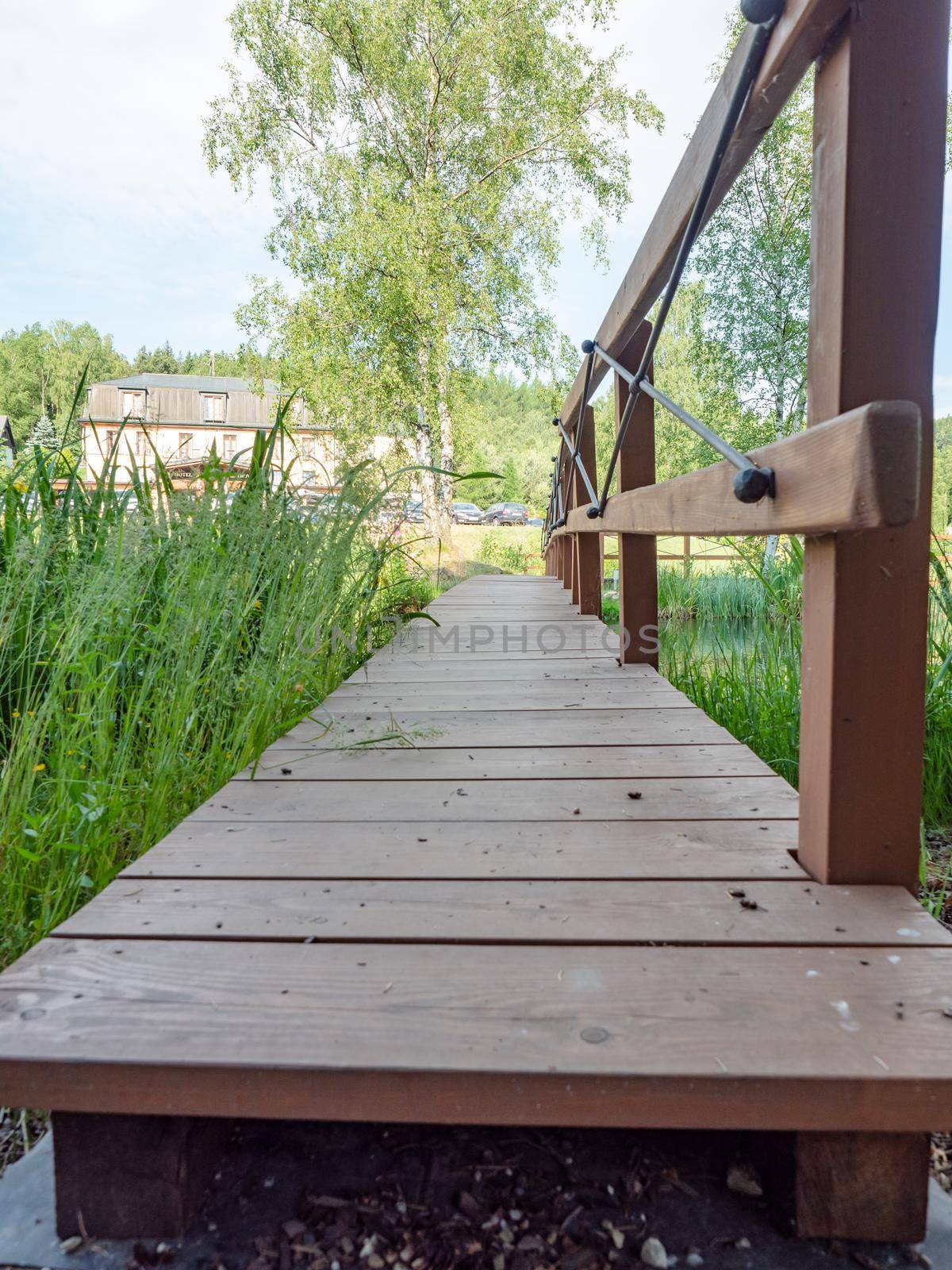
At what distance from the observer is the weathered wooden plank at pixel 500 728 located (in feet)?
5.19

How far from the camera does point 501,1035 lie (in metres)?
0.61

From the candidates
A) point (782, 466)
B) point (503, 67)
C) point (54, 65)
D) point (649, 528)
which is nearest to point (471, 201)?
point (503, 67)

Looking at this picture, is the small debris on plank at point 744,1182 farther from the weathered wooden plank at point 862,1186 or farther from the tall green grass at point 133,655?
the tall green grass at point 133,655

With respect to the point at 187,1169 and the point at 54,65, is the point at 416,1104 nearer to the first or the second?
the point at 187,1169

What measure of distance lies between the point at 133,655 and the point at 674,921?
1287mm

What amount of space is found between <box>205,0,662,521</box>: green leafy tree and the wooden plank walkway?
31.1 feet

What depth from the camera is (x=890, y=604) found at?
2.66 feet

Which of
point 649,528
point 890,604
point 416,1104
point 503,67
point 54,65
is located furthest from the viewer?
point 54,65

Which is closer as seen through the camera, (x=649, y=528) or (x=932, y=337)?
(x=932, y=337)

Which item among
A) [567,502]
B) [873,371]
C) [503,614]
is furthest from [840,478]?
[567,502]

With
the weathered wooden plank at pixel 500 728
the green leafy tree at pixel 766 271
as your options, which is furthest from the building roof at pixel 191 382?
the weathered wooden plank at pixel 500 728

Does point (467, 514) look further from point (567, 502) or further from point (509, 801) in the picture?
point (509, 801)

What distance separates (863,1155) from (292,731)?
4.42 ft

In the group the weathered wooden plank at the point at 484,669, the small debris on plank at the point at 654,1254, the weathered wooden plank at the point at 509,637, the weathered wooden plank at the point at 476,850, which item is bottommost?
the small debris on plank at the point at 654,1254
